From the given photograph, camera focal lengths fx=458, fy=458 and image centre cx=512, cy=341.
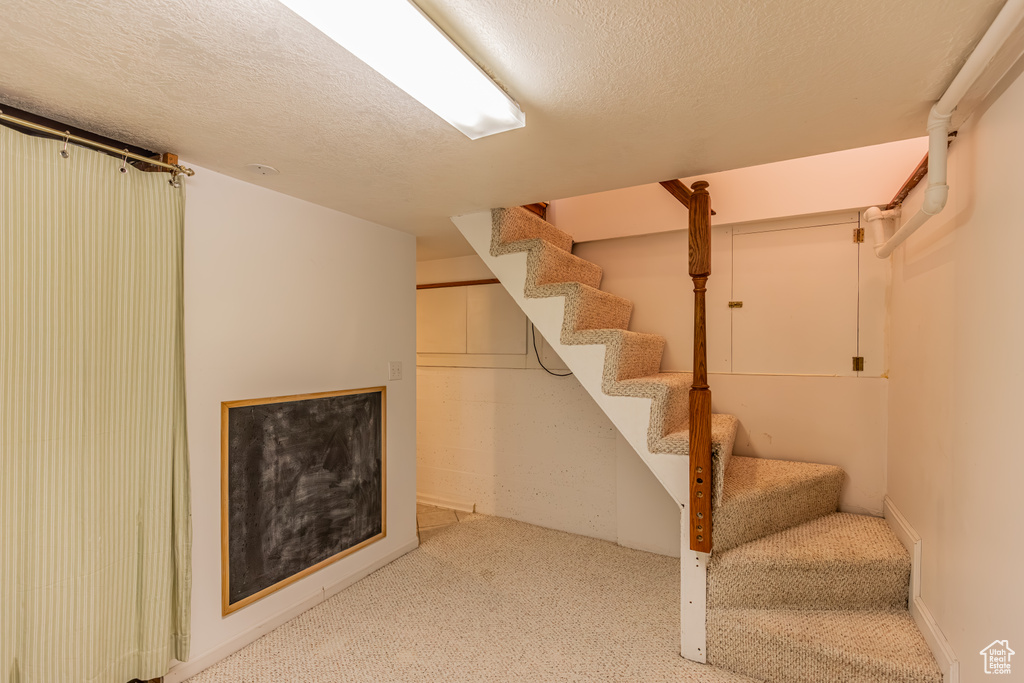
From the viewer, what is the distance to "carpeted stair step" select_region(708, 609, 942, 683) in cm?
160

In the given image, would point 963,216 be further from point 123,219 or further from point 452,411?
point 452,411

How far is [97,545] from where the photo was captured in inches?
61.2

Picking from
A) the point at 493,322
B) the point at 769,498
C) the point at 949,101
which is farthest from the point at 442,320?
the point at 949,101

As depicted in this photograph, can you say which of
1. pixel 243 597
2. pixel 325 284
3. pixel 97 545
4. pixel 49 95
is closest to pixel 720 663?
pixel 243 597

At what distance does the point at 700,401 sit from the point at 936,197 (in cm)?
101

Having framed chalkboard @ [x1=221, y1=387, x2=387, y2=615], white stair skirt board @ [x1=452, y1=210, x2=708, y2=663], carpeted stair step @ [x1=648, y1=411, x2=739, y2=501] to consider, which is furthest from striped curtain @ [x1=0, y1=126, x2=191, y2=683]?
carpeted stair step @ [x1=648, y1=411, x2=739, y2=501]

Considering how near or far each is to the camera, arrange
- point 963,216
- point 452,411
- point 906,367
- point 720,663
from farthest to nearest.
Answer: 1. point 452,411
2. point 906,367
3. point 720,663
4. point 963,216

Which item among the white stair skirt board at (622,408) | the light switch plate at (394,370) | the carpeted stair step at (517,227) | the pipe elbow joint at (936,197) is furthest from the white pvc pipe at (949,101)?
the light switch plate at (394,370)

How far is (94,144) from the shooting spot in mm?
1534

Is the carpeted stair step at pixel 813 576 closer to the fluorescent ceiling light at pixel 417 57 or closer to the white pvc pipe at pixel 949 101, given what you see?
the white pvc pipe at pixel 949 101

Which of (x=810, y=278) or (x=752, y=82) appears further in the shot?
(x=810, y=278)

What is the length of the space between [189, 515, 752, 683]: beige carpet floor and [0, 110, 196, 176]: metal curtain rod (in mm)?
2020

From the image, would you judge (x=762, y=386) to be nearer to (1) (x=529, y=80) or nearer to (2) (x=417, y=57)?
(1) (x=529, y=80)

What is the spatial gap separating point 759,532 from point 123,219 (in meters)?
2.88
